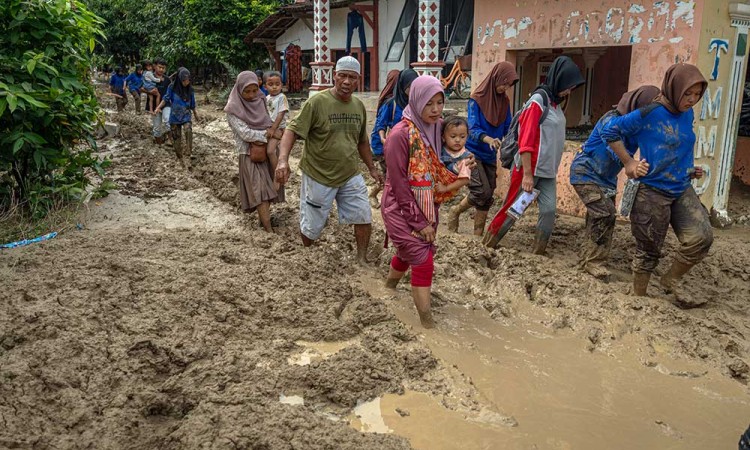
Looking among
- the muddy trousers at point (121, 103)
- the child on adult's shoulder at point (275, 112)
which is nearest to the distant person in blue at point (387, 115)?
the child on adult's shoulder at point (275, 112)

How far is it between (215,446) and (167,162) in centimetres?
800

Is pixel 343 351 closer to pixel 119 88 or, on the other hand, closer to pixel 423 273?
pixel 423 273

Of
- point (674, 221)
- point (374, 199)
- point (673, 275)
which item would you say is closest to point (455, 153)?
point (674, 221)

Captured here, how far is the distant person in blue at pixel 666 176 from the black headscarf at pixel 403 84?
6.55ft

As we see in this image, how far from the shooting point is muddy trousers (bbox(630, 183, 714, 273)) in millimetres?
4316

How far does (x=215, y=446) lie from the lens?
2639mm

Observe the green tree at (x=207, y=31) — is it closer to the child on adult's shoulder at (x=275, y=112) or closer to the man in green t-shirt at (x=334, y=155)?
the child on adult's shoulder at (x=275, y=112)

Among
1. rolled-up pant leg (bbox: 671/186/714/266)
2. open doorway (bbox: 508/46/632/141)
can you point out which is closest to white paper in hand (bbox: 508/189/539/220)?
rolled-up pant leg (bbox: 671/186/714/266)

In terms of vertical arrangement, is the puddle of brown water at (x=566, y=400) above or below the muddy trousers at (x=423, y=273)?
below

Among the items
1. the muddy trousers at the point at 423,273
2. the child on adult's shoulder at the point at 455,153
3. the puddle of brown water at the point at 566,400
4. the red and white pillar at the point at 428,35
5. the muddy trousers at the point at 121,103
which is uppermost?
the red and white pillar at the point at 428,35

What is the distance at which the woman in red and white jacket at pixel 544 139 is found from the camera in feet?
16.3

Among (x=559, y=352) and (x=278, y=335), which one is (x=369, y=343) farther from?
(x=559, y=352)

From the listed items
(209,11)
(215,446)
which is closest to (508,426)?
(215,446)

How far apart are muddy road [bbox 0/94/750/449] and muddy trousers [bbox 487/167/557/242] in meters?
0.23
